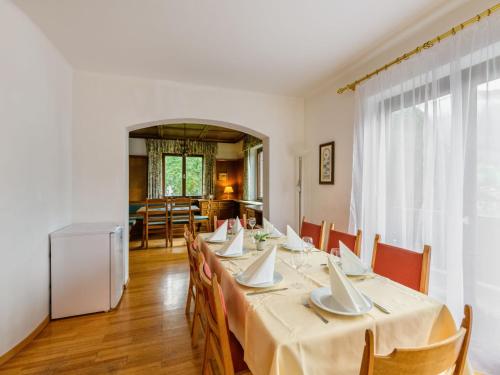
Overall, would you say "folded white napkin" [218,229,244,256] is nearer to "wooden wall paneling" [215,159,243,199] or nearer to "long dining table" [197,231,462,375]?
"long dining table" [197,231,462,375]

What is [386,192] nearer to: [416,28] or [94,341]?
[416,28]

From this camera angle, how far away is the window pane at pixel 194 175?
7262 mm

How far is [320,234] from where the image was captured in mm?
2512

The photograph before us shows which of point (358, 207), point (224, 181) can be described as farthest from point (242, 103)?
point (224, 181)

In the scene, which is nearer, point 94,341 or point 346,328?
point 346,328

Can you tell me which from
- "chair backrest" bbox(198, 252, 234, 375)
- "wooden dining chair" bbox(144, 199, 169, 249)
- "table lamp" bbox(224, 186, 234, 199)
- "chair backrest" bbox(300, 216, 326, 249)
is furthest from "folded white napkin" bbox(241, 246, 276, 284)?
"table lamp" bbox(224, 186, 234, 199)

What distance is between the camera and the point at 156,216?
527 centimetres

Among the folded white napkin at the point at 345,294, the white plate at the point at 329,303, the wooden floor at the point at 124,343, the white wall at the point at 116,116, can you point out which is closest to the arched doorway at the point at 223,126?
the white wall at the point at 116,116

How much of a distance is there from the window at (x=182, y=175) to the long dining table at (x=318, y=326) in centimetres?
601

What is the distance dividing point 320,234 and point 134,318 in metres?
2.00

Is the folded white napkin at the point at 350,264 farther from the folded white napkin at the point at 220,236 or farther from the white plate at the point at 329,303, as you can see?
the folded white napkin at the point at 220,236

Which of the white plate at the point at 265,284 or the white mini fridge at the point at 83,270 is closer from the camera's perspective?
the white plate at the point at 265,284

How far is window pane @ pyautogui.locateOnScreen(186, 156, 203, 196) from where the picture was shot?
23.8 feet

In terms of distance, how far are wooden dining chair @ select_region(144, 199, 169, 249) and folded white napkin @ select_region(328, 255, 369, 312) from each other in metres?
4.45
